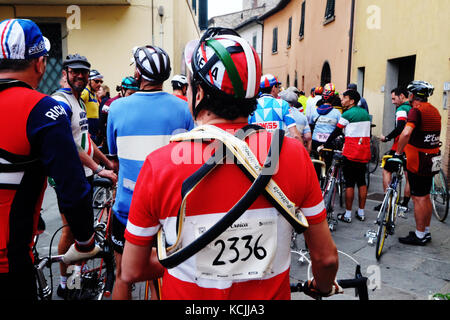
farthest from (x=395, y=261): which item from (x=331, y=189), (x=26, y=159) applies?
(x=26, y=159)

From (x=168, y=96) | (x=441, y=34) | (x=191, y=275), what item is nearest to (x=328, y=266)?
(x=191, y=275)

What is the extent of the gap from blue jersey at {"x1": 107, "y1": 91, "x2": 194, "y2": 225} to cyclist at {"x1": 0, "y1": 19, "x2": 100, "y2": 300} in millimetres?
887

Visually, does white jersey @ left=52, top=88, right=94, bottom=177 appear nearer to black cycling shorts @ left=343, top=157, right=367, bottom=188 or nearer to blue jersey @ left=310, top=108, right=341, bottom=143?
black cycling shorts @ left=343, top=157, right=367, bottom=188

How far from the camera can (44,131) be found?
1621 mm

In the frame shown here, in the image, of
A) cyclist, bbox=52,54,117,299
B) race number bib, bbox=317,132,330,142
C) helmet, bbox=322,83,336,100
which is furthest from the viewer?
race number bib, bbox=317,132,330,142

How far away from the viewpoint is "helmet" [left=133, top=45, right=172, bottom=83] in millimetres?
2742

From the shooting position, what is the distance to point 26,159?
5.37 ft

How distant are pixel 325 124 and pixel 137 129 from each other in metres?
4.98

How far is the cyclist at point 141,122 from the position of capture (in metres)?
2.68

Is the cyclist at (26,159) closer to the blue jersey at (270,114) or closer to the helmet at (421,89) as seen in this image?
the blue jersey at (270,114)

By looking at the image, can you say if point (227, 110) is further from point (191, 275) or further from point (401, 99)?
point (401, 99)

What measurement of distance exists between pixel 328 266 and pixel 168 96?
1.74 meters

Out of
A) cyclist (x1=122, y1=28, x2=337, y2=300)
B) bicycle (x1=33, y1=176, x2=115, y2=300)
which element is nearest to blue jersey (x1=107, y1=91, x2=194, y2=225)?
bicycle (x1=33, y1=176, x2=115, y2=300)

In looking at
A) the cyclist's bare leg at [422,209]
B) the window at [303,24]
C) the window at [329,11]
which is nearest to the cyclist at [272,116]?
the cyclist's bare leg at [422,209]
